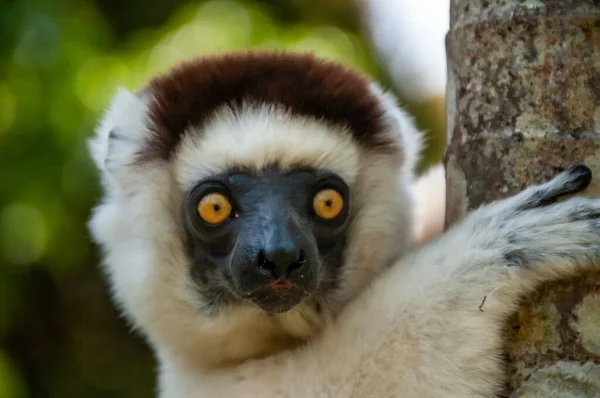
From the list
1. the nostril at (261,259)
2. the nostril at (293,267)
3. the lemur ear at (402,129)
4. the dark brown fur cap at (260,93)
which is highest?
the dark brown fur cap at (260,93)

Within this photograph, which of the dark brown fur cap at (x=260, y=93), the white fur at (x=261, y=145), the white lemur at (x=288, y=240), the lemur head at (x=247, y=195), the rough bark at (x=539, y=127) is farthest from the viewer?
the dark brown fur cap at (x=260, y=93)

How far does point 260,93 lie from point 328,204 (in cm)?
44

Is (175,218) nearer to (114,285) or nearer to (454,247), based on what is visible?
(114,285)

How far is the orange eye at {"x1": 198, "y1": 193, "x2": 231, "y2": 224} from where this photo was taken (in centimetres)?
275

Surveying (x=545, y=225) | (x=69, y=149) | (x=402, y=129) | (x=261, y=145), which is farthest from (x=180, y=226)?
(x=69, y=149)

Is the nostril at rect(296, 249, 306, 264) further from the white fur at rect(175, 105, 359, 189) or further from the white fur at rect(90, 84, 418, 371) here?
the white fur at rect(175, 105, 359, 189)

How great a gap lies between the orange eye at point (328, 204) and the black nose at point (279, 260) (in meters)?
0.29

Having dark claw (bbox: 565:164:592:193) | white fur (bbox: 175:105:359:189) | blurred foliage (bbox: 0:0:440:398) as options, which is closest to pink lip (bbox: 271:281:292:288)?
white fur (bbox: 175:105:359:189)

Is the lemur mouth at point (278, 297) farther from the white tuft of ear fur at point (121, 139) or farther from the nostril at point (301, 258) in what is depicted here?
the white tuft of ear fur at point (121, 139)

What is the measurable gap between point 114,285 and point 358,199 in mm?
885

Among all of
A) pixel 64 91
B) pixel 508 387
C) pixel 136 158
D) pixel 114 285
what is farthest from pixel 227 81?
pixel 64 91

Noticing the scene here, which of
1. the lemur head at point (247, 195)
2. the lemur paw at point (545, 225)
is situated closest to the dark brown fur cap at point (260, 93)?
the lemur head at point (247, 195)

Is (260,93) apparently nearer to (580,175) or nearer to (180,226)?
(180,226)

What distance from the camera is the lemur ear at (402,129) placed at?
121 inches
